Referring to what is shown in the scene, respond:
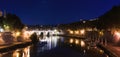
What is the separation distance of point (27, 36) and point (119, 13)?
34.1 meters

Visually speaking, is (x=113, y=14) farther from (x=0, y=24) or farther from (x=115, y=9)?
(x=0, y=24)

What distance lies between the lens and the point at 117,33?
175ft

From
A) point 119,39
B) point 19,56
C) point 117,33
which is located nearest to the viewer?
point 19,56

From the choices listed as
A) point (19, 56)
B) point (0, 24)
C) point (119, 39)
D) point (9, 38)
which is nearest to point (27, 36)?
point (0, 24)

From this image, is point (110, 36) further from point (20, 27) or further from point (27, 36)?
point (20, 27)

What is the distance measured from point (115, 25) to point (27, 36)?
3308 cm

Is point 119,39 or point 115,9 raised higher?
point 115,9

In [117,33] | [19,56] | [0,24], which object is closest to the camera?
[19,56]

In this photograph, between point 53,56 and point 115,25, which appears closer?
point 53,56

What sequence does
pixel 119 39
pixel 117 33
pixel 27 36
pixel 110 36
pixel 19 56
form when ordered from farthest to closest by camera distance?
pixel 27 36, pixel 110 36, pixel 117 33, pixel 119 39, pixel 19 56

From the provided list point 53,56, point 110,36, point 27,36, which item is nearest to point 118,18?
point 110,36

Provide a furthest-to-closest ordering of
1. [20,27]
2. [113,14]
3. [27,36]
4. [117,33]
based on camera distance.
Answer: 1. [20,27]
2. [27,36]
3. [113,14]
4. [117,33]

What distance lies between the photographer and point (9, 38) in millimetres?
55844

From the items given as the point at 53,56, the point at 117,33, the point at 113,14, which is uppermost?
the point at 113,14
